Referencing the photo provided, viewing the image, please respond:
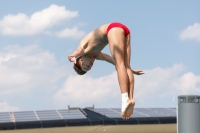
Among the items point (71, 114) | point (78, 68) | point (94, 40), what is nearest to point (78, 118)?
point (71, 114)

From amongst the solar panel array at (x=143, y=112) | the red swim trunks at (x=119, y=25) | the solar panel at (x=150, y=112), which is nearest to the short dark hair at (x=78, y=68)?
A: the red swim trunks at (x=119, y=25)

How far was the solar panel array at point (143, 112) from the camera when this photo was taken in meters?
30.9

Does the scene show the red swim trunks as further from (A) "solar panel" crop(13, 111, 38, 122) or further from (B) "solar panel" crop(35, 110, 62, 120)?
(A) "solar panel" crop(13, 111, 38, 122)

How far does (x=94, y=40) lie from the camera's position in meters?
11.5

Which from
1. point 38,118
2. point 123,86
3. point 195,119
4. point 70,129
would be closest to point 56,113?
point 38,118

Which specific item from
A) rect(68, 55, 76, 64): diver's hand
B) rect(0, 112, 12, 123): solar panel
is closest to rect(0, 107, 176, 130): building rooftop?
rect(0, 112, 12, 123): solar panel

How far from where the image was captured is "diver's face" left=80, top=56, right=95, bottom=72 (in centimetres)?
1170

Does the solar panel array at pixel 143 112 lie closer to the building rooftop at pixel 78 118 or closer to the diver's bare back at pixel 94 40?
the building rooftop at pixel 78 118

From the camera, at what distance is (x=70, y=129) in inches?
1094

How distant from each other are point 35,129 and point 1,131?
2098 mm

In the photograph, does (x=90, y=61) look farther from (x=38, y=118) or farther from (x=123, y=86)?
(x=38, y=118)

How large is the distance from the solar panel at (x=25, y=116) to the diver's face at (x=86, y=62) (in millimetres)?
18147

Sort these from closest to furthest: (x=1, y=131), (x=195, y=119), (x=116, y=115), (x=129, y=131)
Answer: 1. (x=195, y=119)
2. (x=1, y=131)
3. (x=129, y=131)
4. (x=116, y=115)

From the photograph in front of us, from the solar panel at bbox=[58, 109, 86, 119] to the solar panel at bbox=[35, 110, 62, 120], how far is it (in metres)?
0.38
